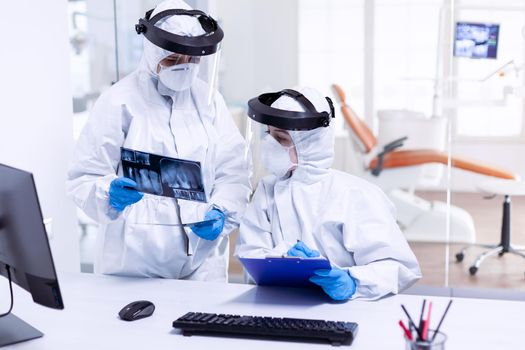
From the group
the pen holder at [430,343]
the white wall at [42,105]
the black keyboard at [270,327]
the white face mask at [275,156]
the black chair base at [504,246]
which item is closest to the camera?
the pen holder at [430,343]

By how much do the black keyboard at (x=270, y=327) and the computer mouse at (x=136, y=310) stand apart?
0.12m

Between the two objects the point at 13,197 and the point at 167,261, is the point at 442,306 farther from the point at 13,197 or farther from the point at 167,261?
the point at 13,197

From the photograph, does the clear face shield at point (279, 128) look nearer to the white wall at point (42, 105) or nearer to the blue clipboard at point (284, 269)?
the blue clipboard at point (284, 269)

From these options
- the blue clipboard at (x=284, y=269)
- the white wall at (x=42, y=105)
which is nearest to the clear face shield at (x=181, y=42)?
the white wall at (x=42, y=105)

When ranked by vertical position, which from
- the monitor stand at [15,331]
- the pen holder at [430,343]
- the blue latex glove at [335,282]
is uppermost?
the pen holder at [430,343]

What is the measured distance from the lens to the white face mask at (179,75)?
2188mm

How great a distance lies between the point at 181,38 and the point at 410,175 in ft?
7.68

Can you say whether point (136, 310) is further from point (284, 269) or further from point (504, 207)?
point (504, 207)

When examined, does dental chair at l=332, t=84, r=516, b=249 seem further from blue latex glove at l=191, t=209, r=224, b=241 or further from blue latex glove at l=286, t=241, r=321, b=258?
blue latex glove at l=286, t=241, r=321, b=258

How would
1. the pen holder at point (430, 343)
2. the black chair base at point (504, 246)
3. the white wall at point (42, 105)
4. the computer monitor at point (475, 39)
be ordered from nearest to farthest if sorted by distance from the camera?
the pen holder at point (430, 343) → the white wall at point (42, 105) → the computer monitor at point (475, 39) → the black chair base at point (504, 246)

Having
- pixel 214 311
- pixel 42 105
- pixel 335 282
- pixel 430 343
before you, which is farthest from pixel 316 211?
pixel 42 105

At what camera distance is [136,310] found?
182 centimetres

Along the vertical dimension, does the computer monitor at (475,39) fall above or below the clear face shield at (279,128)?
above

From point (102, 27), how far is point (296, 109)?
1893mm
